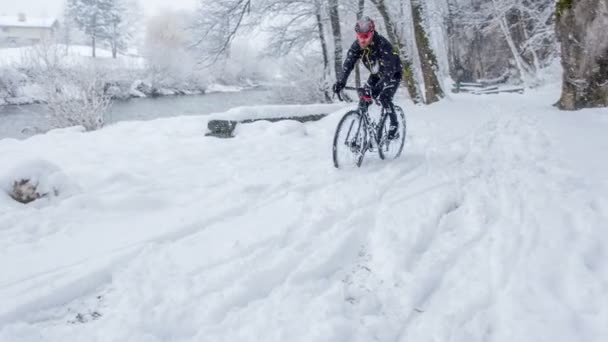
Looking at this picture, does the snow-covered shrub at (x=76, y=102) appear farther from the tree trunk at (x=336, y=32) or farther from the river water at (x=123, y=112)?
the tree trunk at (x=336, y=32)

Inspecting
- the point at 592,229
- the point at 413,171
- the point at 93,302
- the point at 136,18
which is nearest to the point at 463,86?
the point at 413,171

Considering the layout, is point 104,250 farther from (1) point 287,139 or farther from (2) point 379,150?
(1) point 287,139

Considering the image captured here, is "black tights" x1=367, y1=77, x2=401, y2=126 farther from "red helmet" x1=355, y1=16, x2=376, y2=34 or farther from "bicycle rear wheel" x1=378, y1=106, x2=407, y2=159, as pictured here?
"red helmet" x1=355, y1=16, x2=376, y2=34

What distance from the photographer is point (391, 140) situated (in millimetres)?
5402

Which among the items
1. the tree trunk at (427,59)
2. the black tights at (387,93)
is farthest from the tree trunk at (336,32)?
the black tights at (387,93)

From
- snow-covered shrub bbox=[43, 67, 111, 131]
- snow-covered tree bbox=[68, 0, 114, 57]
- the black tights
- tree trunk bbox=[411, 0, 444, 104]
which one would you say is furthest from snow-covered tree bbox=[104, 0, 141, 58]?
the black tights

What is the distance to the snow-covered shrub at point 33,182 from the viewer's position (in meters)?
4.09

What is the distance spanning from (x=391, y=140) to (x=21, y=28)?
79.9m

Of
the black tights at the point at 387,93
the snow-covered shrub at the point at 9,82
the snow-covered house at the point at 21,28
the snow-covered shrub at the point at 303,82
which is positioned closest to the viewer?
the black tights at the point at 387,93

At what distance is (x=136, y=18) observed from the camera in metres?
58.8

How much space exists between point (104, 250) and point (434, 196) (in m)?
2.86

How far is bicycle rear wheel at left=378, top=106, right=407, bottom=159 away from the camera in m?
5.27

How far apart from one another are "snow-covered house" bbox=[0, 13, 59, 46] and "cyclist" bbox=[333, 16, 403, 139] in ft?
245

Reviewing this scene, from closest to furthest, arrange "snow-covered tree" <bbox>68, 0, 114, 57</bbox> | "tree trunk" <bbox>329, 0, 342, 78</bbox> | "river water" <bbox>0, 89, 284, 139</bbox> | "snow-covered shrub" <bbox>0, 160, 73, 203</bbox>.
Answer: "snow-covered shrub" <bbox>0, 160, 73, 203</bbox> < "tree trunk" <bbox>329, 0, 342, 78</bbox> < "river water" <bbox>0, 89, 284, 139</bbox> < "snow-covered tree" <bbox>68, 0, 114, 57</bbox>
